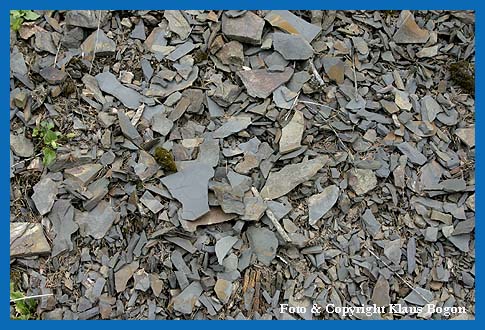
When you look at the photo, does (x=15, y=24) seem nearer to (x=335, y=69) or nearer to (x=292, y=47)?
(x=292, y=47)

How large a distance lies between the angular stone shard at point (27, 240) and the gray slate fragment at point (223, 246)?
3.99 ft

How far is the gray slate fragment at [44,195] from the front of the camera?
379cm

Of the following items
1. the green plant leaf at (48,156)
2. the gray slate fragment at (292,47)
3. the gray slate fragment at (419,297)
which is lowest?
the gray slate fragment at (419,297)

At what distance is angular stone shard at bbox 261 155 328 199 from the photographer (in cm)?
387

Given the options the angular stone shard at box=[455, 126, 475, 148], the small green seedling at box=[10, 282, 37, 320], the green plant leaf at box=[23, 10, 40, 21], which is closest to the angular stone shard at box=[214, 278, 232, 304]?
the small green seedling at box=[10, 282, 37, 320]

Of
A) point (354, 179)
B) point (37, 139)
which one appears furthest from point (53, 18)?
point (354, 179)

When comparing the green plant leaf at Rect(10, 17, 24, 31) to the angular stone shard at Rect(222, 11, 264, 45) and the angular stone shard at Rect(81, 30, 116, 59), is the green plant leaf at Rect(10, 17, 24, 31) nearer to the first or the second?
the angular stone shard at Rect(81, 30, 116, 59)

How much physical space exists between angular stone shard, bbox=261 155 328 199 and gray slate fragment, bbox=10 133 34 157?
180 cm

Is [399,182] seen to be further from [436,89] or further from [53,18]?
[53,18]

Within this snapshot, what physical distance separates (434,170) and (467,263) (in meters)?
0.74

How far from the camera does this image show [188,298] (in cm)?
365

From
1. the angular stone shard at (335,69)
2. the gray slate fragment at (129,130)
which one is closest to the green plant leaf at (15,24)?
the gray slate fragment at (129,130)

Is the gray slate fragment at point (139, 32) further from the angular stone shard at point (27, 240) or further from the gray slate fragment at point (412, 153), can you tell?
the gray slate fragment at point (412, 153)

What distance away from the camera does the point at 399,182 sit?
3988mm
